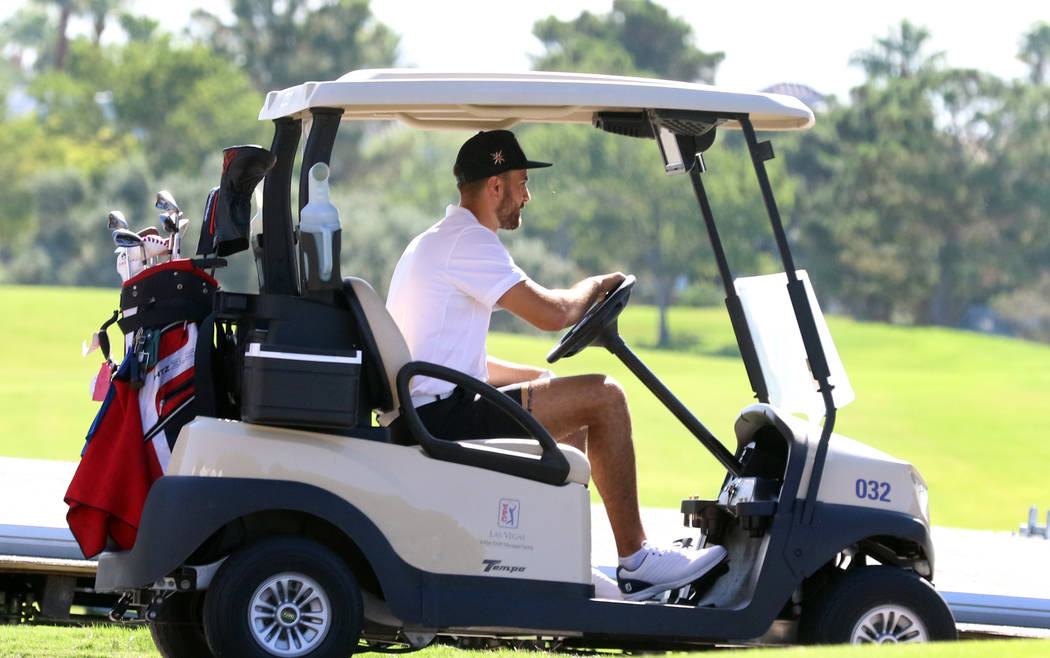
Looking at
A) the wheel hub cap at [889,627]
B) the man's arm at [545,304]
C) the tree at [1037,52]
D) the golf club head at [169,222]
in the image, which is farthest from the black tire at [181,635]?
the tree at [1037,52]

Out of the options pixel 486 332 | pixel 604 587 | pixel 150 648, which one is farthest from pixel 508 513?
pixel 150 648

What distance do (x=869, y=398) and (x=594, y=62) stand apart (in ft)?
110

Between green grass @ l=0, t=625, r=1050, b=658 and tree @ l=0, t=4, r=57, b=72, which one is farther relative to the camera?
tree @ l=0, t=4, r=57, b=72

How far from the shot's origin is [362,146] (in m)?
68.5

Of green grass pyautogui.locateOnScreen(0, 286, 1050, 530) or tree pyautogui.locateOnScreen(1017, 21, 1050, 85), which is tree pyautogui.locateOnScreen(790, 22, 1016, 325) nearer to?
green grass pyautogui.locateOnScreen(0, 286, 1050, 530)

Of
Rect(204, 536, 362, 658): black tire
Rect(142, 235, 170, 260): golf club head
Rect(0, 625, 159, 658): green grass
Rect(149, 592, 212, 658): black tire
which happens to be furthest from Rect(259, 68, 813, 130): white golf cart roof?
Rect(0, 625, 159, 658): green grass

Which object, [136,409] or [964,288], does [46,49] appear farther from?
[136,409]

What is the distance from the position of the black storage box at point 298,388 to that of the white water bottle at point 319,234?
0.19 metres

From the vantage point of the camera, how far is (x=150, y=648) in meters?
5.20

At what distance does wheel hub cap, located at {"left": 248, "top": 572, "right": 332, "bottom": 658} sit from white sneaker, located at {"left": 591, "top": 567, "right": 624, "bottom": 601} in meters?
0.74

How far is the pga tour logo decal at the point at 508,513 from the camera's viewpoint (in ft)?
12.6

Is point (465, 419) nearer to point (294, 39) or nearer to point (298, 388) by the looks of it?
point (298, 388)

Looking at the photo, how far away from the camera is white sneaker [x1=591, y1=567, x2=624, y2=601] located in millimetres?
4043

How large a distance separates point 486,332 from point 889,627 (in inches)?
53.6
